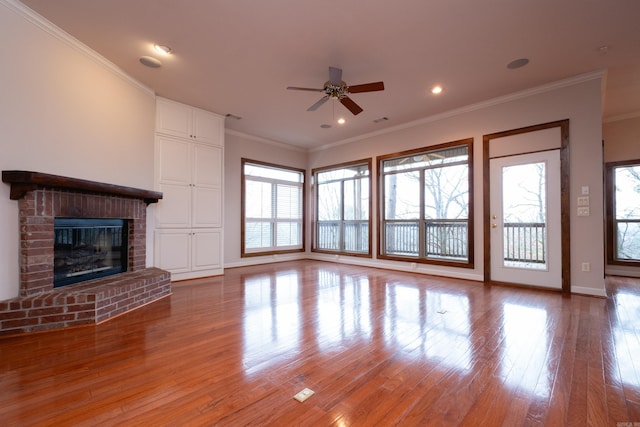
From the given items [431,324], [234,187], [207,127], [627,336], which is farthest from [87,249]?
[627,336]

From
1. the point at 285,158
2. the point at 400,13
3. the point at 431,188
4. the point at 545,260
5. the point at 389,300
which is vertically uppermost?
the point at 400,13

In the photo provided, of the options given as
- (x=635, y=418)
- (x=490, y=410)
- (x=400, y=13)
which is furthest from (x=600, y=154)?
(x=490, y=410)

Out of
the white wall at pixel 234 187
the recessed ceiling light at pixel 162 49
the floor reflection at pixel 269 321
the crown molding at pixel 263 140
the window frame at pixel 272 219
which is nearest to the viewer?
the floor reflection at pixel 269 321

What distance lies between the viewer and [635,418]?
1.43 metres

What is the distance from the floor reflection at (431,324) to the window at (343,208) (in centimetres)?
273

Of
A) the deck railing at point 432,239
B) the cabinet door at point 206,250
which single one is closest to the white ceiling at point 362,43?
the deck railing at point 432,239

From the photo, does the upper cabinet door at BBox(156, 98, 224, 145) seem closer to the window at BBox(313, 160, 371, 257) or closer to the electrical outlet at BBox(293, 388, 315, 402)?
the window at BBox(313, 160, 371, 257)

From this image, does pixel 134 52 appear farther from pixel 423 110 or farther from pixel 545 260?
pixel 545 260

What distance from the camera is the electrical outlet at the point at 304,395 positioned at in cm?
157

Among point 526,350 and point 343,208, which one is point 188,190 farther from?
point 526,350

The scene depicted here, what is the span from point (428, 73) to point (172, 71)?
3434 mm

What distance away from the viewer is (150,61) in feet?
11.5

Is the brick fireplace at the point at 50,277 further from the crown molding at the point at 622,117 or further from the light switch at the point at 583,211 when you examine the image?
the crown molding at the point at 622,117

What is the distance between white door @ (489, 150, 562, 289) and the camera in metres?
4.05
